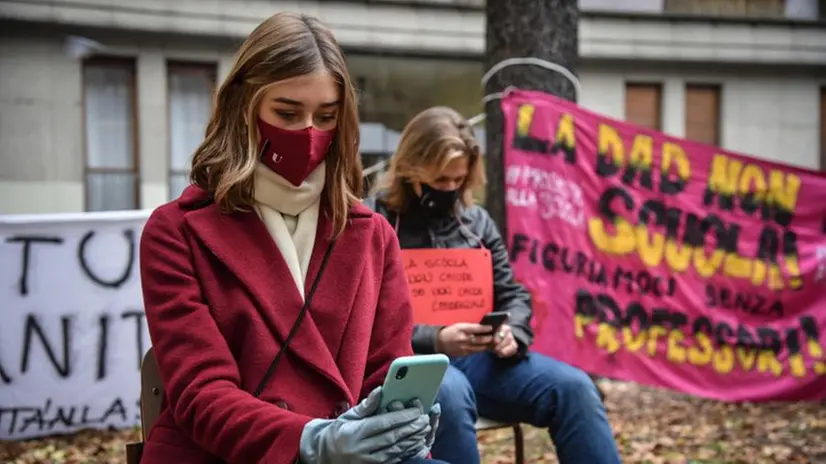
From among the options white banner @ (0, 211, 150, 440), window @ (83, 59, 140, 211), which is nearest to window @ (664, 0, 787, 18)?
window @ (83, 59, 140, 211)

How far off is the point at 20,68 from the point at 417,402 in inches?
493

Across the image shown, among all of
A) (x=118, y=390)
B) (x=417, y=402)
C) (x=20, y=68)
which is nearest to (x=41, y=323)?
(x=118, y=390)

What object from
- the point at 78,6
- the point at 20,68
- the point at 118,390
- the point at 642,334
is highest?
the point at 78,6

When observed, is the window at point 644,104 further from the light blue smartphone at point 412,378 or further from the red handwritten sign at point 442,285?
the light blue smartphone at point 412,378

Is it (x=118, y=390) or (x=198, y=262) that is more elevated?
(x=198, y=262)

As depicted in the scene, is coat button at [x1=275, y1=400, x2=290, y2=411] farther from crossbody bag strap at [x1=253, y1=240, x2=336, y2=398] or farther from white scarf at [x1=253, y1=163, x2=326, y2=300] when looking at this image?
white scarf at [x1=253, y1=163, x2=326, y2=300]

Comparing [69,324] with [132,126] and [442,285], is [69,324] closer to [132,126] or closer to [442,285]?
[442,285]

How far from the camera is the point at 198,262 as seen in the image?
6.01 feet

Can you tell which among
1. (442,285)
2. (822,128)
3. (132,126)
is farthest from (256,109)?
(822,128)

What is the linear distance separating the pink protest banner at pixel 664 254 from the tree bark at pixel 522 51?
0.14 meters

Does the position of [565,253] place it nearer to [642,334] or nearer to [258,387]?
[642,334]

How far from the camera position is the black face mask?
10.9ft

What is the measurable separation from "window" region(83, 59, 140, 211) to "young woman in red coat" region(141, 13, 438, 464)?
39.1ft

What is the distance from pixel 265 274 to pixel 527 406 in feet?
4.76
